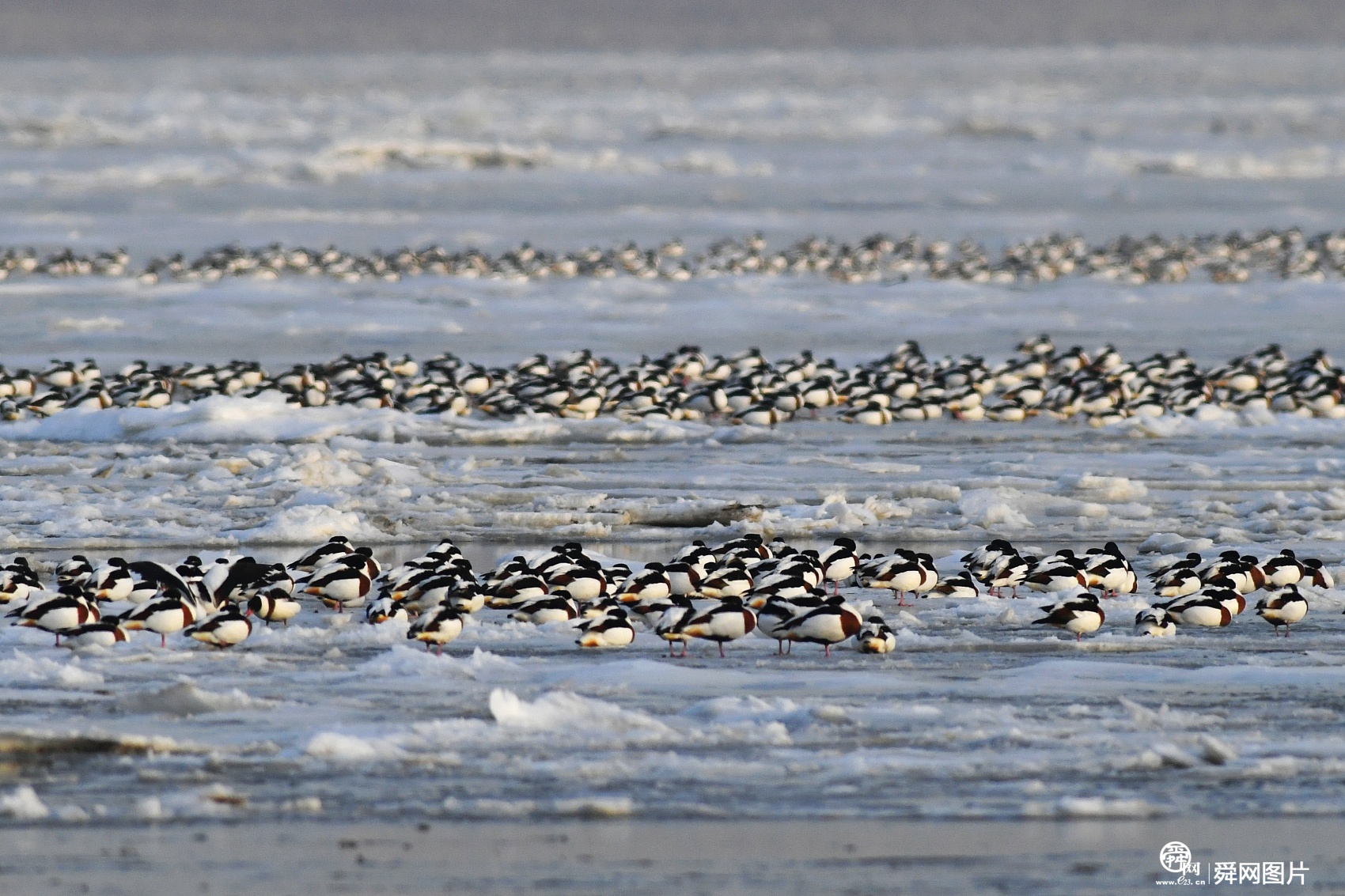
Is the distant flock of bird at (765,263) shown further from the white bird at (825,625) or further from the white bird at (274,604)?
the white bird at (825,625)

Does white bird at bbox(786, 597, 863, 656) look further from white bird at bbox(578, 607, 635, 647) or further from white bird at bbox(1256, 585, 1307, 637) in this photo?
white bird at bbox(1256, 585, 1307, 637)

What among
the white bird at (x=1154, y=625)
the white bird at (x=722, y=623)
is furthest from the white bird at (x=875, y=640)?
the white bird at (x=1154, y=625)

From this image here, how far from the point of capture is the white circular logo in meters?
6.77

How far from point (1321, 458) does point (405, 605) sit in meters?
10.2

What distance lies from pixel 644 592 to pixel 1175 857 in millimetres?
4713

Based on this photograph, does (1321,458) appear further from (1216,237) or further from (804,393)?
(1216,237)

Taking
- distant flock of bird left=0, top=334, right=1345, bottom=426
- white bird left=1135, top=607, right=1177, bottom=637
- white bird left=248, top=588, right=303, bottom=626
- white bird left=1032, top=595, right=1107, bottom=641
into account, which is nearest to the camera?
white bird left=1032, top=595, right=1107, bottom=641

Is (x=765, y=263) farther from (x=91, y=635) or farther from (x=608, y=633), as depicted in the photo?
(x=91, y=635)

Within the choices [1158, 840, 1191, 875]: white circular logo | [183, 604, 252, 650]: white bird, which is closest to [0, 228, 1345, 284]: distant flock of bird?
[183, 604, 252, 650]: white bird

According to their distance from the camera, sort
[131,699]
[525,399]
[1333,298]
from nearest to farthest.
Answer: [131,699] → [525,399] → [1333,298]

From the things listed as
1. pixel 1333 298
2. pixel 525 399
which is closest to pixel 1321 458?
pixel 525 399

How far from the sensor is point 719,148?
6462 cm
